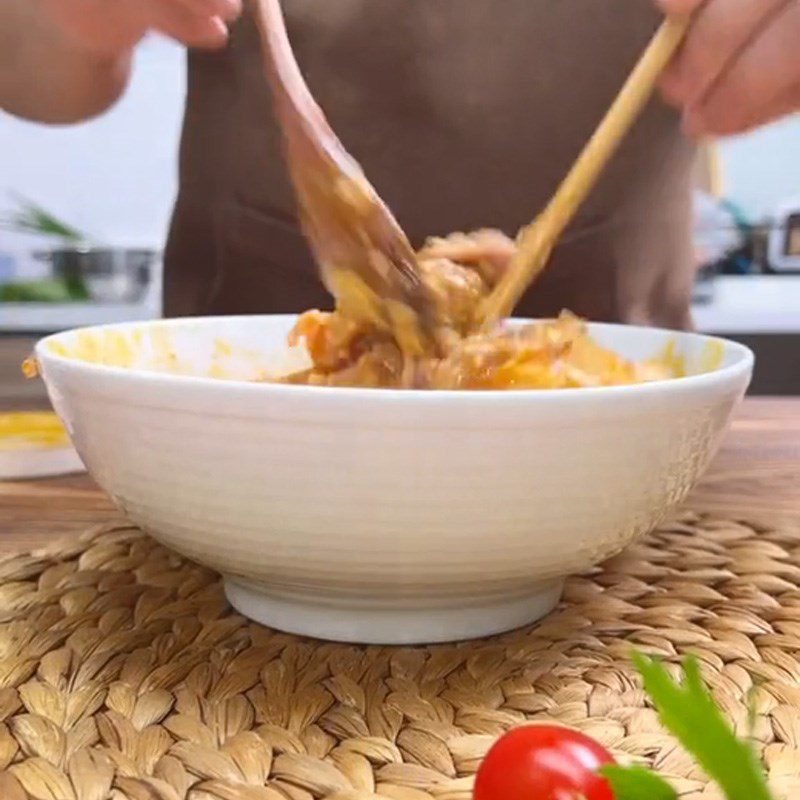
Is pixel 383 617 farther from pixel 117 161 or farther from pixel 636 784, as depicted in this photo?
pixel 117 161

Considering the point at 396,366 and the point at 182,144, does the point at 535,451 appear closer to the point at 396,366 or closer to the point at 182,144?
the point at 396,366

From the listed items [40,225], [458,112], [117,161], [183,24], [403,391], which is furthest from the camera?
[117,161]

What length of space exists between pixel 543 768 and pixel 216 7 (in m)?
0.65

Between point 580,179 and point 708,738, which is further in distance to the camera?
point 580,179

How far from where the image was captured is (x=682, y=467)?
1.59 ft

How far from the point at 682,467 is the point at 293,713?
0.19 m

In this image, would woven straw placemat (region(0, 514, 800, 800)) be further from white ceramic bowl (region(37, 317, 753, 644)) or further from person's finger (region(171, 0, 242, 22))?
person's finger (region(171, 0, 242, 22))

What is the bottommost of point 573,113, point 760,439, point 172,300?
point 760,439

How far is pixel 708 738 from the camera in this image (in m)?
0.29

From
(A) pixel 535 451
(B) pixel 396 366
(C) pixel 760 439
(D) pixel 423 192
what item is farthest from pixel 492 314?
(D) pixel 423 192

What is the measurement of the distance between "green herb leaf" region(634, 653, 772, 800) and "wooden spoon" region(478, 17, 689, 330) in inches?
13.1

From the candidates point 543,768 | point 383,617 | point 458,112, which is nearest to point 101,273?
point 458,112

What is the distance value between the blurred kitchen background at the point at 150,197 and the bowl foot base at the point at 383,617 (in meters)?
1.78

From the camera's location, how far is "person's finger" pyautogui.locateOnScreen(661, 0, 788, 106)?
29.0 inches
